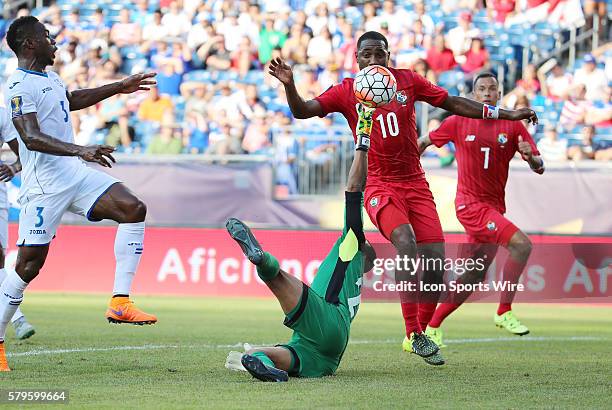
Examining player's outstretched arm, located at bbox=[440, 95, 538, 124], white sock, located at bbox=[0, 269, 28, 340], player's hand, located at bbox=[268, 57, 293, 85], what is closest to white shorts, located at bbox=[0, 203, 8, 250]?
white sock, located at bbox=[0, 269, 28, 340]

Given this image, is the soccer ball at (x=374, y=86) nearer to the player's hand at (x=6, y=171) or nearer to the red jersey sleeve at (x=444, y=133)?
the red jersey sleeve at (x=444, y=133)

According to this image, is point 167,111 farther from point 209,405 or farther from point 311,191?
point 209,405

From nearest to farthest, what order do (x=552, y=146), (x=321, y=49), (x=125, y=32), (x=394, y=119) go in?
(x=394, y=119) → (x=552, y=146) → (x=321, y=49) → (x=125, y=32)

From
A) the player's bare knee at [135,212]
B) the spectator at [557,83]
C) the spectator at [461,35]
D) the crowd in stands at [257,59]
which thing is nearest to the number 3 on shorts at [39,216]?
the player's bare knee at [135,212]

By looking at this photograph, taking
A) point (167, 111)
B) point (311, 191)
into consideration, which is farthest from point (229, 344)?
point (167, 111)

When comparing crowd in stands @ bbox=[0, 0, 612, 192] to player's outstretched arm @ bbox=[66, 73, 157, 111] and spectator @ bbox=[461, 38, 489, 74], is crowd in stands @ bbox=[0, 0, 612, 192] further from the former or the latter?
player's outstretched arm @ bbox=[66, 73, 157, 111]

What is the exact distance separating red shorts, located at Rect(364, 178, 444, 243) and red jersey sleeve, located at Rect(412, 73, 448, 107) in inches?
29.7

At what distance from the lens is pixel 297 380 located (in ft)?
25.2

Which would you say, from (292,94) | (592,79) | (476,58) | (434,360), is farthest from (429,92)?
(476,58)

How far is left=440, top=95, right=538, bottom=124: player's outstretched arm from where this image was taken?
9.46 meters

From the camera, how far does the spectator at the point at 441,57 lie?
2181cm

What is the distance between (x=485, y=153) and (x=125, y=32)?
14.2 meters

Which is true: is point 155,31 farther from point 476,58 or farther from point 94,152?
point 94,152

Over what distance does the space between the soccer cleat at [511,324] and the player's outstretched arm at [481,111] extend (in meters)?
3.04
